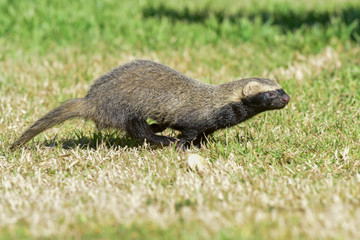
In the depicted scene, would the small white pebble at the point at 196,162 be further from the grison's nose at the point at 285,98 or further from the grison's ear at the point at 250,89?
the grison's nose at the point at 285,98

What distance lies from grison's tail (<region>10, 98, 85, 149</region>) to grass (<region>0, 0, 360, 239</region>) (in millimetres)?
122

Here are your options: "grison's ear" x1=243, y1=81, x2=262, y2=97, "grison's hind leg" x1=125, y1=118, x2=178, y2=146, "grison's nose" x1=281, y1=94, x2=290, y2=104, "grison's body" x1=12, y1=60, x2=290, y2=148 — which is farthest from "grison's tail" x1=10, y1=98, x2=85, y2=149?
"grison's nose" x1=281, y1=94, x2=290, y2=104

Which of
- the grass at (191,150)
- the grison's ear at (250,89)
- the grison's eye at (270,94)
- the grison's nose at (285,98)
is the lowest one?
the grass at (191,150)

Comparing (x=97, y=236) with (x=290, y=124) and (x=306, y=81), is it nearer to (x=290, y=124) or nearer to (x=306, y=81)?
(x=290, y=124)

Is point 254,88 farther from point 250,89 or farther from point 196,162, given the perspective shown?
point 196,162

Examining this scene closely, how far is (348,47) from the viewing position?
8.30m

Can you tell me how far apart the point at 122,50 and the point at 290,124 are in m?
4.05

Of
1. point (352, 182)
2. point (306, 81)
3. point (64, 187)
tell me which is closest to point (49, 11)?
point (306, 81)

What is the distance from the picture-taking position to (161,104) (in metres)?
5.03

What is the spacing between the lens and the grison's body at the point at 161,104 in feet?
16.4

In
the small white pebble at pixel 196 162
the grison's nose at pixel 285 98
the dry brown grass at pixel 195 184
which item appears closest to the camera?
the dry brown grass at pixel 195 184

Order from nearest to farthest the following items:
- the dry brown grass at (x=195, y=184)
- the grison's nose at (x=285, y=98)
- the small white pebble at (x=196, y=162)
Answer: the dry brown grass at (x=195, y=184), the small white pebble at (x=196, y=162), the grison's nose at (x=285, y=98)

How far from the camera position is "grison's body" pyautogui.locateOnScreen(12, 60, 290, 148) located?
197 inches

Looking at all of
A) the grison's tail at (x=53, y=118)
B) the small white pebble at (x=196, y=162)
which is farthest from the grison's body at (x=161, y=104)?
the small white pebble at (x=196, y=162)
